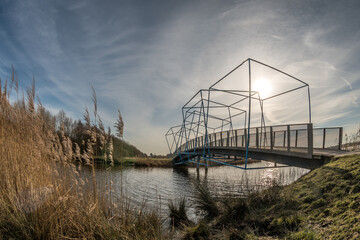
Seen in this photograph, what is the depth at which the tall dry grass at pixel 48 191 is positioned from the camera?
3463mm

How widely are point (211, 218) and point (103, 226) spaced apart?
4539mm

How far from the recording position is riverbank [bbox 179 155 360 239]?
365 cm

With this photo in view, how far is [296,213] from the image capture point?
4.66 m

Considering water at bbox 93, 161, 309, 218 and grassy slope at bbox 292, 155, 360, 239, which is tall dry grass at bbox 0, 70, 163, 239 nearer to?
water at bbox 93, 161, 309, 218

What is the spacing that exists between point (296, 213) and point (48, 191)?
5594 millimetres

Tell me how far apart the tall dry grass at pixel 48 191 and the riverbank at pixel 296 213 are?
2.10 meters

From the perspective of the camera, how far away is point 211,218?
6793 mm

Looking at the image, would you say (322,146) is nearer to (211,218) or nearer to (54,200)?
(211,218)

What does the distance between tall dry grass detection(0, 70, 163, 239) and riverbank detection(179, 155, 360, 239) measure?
2.10 meters

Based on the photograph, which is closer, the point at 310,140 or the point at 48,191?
the point at 48,191

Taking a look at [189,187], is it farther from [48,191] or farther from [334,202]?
[48,191]

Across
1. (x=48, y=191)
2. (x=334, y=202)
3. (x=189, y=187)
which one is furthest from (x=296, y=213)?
(x=189, y=187)

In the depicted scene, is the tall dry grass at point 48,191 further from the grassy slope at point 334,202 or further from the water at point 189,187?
the grassy slope at point 334,202

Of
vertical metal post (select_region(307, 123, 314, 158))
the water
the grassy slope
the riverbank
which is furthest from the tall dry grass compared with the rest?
vertical metal post (select_region(307, 123, 314, 158))
